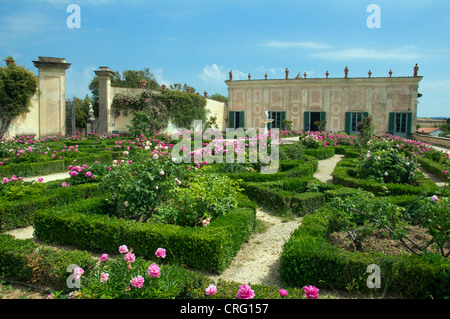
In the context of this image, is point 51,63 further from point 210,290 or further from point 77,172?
point 210,290

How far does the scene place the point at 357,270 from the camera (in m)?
3.43

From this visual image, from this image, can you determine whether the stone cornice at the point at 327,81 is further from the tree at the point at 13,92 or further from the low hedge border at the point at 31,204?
the low hedge border at the point at 31,204

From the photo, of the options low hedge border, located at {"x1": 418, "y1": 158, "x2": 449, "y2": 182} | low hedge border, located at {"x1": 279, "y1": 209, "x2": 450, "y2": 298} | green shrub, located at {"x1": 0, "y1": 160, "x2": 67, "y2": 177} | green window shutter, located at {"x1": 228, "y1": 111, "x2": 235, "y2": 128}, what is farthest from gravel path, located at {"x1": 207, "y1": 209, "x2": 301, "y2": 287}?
green window shutter, located at {"x1": 228, "y1": 111, "x2": 235, "y2": 128}

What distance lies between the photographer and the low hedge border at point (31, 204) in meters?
5.25

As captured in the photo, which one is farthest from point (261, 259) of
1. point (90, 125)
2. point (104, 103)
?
point (90, 125)

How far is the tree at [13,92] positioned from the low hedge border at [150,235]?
532 inches

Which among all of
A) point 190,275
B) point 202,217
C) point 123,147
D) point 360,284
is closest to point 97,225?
point 202,217

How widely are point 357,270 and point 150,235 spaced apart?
2415 mm

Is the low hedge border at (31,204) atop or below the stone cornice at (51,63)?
below

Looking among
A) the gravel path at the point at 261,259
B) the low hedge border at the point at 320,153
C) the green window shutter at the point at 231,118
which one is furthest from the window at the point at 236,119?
the gravel path at the point at 261,259

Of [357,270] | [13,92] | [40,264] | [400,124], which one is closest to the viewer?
[357,270]

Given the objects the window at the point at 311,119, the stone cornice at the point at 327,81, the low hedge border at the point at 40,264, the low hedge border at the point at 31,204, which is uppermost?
A: the stone cornice at the point at 327,81
